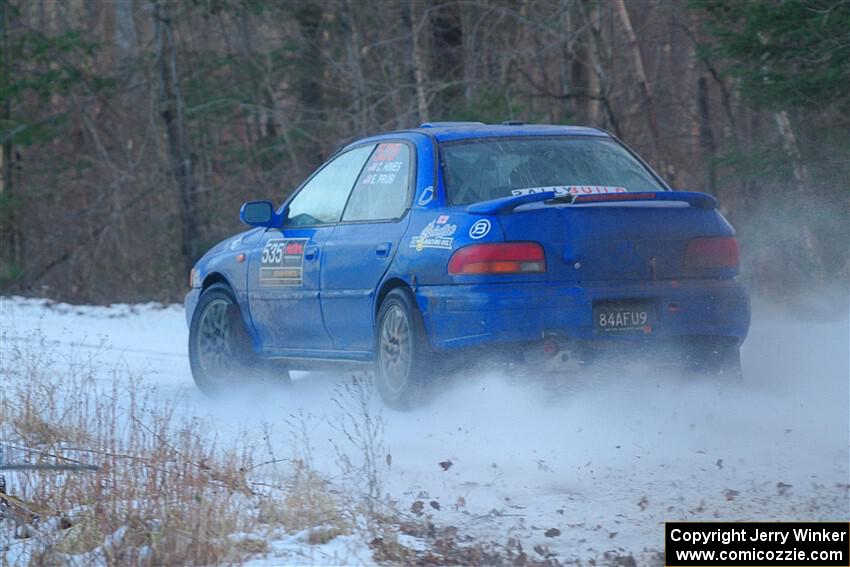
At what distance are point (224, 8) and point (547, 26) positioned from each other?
20.0 ft

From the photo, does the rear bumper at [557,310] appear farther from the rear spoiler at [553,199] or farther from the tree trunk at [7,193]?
the tree trunk at [7,193]

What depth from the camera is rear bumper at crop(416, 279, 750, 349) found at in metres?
6.80

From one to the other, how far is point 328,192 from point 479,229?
2.04m

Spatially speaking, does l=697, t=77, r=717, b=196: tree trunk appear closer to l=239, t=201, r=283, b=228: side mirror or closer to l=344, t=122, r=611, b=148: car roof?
l=344, t=122, r=611, b=148: car roof

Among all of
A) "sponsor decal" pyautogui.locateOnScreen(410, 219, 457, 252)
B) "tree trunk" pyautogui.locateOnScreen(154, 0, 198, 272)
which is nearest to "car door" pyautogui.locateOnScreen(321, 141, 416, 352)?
"sponsor decal" pyautogui.locateOnScreen(410, 219, 457, 252)

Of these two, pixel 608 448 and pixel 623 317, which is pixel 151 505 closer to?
pixel 608 448

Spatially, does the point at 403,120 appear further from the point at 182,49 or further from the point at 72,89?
the point at 72,89

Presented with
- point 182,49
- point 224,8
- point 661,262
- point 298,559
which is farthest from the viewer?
point 182,49

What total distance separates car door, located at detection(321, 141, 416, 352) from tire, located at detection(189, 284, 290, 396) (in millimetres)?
1225

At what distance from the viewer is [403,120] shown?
757 inches

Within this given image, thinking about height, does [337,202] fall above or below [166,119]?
below

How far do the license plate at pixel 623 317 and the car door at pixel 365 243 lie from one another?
1342 millimetres

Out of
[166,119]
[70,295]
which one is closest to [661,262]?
[70,295]

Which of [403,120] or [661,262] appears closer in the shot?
[661,262]
